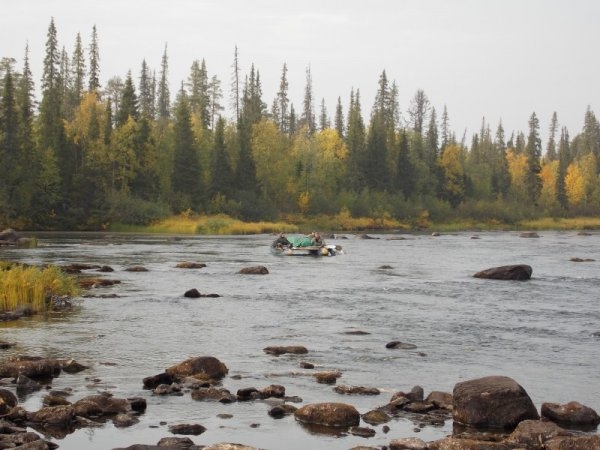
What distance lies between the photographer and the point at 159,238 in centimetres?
8325

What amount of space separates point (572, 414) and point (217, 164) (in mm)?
97370

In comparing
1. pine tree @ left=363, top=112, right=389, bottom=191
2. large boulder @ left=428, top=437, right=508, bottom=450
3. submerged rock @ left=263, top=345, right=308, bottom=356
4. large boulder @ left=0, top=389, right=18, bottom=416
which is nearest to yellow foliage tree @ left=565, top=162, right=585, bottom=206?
pine tree @ left=363, top=112, right=389, bottom=191

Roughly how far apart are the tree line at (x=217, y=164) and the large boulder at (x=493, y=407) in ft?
267

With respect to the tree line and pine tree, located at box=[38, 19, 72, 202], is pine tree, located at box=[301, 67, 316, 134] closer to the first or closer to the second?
the tree line

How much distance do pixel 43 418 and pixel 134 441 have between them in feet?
6.92

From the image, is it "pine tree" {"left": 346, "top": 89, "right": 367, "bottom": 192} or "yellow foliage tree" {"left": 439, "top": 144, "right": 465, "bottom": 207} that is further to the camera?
"yellow foliage tree" {"left": 439, "top": 144, "right": 465, "bottom": 207}

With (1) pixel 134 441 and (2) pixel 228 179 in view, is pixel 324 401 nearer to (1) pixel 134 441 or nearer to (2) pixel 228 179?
(1) pixel 134 441

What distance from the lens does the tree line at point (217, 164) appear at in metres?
95.1

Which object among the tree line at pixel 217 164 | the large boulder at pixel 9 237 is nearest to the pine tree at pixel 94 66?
the tree line at pixel 217 164

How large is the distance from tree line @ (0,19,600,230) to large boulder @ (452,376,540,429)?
8148 centimetres

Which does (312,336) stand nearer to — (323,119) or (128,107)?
(128,107)

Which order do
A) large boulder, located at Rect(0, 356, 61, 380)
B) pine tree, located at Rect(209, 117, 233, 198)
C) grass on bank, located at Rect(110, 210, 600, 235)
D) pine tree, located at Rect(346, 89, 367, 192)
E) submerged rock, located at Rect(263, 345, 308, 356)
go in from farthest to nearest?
pine tree, located at Rect(346, 89, 367, 192) < pine tree, located at Rect(209, 117, 233, 198) < grass on bank, located at Rect(110, 210, 600, 235) < submerged rock, located at Rect(263, 345, 308, 356) < large boulder, located at Rect(0, 356, 61, 380)

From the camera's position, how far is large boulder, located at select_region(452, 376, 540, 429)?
1536 cm

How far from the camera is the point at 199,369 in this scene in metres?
19.0
